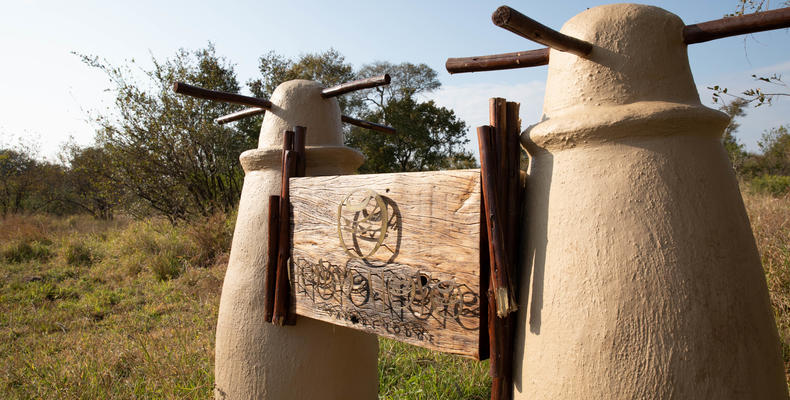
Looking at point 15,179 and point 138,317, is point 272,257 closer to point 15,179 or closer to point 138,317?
point 138,317

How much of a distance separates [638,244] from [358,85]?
1418mm

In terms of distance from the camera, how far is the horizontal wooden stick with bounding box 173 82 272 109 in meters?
2.19

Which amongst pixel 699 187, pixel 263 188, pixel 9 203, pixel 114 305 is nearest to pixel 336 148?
pixel 263 188

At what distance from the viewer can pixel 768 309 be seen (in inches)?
47.0

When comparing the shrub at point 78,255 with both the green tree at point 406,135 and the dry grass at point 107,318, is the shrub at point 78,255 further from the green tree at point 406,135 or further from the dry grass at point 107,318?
the green tree at point 406,135

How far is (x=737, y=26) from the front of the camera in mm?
1165

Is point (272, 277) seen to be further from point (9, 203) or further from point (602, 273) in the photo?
point (9, 203)

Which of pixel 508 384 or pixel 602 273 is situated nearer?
pixel 602 273

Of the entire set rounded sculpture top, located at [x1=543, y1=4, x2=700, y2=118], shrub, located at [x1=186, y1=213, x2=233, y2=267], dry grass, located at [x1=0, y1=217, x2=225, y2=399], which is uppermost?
rounded sculpture top, located at [x1=543, y1=4, x2=700, y2=118]

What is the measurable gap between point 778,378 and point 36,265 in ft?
32.9

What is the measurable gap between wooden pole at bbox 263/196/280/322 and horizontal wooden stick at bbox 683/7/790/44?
1.67 m

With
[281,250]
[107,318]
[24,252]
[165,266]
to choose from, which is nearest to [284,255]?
[281,250]

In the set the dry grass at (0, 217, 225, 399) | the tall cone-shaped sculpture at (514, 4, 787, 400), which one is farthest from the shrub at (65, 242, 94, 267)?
the tall cone-shaped sculpture at (514, 4, 787, 400)

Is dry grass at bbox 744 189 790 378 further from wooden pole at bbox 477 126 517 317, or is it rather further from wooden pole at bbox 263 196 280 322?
wooden pole at bbox 263 196 280 322
